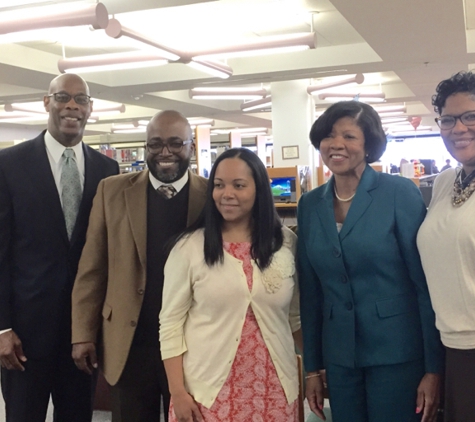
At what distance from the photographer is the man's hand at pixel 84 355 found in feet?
6.87

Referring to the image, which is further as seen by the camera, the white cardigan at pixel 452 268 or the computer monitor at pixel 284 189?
the computer monitor at pixel 284 189

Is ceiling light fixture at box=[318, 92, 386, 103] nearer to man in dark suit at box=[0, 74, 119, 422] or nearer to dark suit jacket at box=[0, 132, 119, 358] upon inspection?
man in dark suit at box=[0, 74, 119, 422]

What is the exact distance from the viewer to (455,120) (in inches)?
69.9

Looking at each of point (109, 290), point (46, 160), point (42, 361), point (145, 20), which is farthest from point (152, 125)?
point (145, 20)

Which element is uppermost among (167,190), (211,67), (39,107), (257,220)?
(39,107)

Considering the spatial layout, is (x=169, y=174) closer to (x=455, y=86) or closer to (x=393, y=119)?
(x=455, y=86)

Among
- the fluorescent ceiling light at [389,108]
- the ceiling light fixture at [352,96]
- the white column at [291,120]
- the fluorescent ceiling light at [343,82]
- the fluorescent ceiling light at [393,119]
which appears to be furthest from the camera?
the fluorescent ceiling light at [393,119]

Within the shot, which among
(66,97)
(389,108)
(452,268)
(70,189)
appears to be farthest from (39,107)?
(452,268)

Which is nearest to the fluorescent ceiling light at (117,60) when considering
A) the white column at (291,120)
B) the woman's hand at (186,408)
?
the white column at (291,120)

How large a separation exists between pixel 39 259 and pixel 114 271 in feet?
1.11

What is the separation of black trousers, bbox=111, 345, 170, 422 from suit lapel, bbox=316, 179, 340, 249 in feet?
2.58

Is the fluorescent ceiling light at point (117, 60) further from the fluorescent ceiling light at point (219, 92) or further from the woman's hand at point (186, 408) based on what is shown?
the woman's hand at point (186, 408)

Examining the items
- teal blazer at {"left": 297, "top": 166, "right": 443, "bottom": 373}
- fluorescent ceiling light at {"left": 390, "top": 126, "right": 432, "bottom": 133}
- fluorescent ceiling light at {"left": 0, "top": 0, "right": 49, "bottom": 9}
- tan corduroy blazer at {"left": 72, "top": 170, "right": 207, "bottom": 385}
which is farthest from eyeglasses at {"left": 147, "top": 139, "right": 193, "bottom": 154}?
fluorescent ceiling light at {"left": 390, "top": 126, "right": 432, "bottom": 133}

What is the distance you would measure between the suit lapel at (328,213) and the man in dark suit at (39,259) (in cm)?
96
